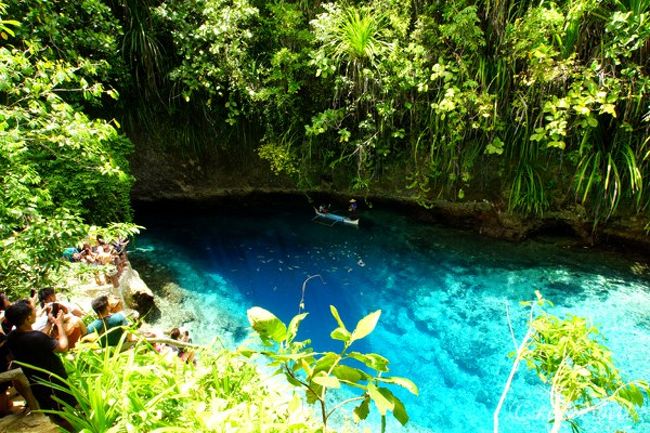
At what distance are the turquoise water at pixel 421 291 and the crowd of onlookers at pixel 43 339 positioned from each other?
2796 mm

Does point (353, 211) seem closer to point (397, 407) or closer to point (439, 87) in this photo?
point (439, 87)

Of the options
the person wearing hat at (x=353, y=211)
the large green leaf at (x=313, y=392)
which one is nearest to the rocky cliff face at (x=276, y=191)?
the person wearing hat at (x=353, y=211)

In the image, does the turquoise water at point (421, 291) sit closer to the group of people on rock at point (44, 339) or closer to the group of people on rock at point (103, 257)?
the group of people on rock at point (103, 257)

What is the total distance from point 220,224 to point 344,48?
519 centimetres

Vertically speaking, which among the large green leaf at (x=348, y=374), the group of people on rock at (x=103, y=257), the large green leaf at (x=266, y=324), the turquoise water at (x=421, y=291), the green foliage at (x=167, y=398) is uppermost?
the large green leaf at (x=266, y=324)

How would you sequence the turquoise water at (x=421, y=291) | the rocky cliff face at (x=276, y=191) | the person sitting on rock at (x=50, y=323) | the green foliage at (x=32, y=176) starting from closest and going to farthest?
1. the green foliage at (x=32, y=176)
2. the person sitting on rock at (x=50, y=323)
3. the turquoise water at (x=421, y=291)
4. the rocky cliff face at (x=276, y=191)

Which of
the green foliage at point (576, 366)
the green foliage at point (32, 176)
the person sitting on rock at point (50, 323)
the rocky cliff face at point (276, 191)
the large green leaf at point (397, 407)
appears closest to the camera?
the large green leaf at point (397, 407)

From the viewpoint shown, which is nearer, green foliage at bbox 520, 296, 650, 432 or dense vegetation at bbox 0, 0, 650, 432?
green foliage at bbox 520, 296, 650, 432

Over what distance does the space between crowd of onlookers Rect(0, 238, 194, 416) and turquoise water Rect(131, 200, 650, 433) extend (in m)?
2.80

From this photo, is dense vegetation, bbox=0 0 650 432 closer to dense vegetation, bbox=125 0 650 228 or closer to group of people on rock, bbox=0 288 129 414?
dense vegetation, bbox=125 0 650 228

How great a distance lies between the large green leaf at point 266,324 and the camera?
1544mm

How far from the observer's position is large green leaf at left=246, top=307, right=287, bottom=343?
154 centimetres

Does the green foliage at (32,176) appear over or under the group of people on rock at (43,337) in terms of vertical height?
over

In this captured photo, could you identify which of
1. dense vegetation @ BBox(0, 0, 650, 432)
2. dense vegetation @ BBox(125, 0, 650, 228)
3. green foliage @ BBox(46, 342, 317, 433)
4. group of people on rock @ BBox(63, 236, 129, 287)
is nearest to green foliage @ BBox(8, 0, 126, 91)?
dense vegetation @ BBox(0, 0, 650, 432)
